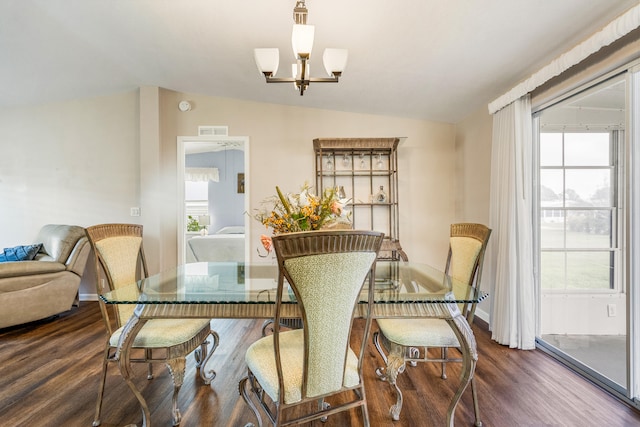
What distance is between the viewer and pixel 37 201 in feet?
13.1

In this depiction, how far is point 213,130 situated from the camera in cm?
398

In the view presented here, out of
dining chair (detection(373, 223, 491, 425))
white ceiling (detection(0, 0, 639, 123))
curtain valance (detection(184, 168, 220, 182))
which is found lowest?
dining chair (detection(373, 223, 491, 425))

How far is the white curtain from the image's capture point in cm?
250

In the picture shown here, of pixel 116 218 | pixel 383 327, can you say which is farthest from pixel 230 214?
pixel 383 327

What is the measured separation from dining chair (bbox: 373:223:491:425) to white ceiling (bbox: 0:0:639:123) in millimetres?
1380

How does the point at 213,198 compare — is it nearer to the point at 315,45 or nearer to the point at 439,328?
the point at 315,45

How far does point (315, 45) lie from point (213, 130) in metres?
2.02

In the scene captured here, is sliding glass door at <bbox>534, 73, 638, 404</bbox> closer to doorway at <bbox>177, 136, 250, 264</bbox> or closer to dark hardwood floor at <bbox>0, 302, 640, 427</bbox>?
dark hardwood floor at <bbox>0, 302, 640, 427</bbox>

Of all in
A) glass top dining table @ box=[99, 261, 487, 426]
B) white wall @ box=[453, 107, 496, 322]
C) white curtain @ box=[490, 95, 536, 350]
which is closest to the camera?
glass top dining table @ box=[99, 261, 487, 426]

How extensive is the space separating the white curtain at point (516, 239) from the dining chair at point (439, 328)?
73cm

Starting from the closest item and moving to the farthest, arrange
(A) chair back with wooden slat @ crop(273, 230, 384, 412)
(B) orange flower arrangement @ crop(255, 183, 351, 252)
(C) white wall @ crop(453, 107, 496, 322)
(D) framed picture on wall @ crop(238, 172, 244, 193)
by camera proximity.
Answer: (A) chair back with wooden slat @ crop(273, 230, 384, 412), (B) orange flower arrangement @ crop(255, 183, 351, 252), (C) white wall @ crop(453, 107, 496, 322), (D) framed picture on wall @ crop(238, 172, 244, 193)

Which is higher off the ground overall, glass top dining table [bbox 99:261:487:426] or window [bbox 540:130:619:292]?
window [bbox 540:130:619:292]

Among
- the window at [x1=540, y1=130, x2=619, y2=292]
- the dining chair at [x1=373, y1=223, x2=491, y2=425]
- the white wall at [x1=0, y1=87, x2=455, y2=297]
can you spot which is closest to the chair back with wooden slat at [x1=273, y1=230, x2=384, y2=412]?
the dining chair at [x1=373, y1=223, x2=491, y2=425]

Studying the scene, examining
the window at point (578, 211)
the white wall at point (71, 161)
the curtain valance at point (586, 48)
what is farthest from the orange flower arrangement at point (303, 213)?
the white wall at point (71, 161)
